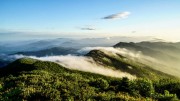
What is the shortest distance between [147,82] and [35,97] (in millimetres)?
20029

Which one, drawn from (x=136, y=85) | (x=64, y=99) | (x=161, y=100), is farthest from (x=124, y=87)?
(x=64, y=99)

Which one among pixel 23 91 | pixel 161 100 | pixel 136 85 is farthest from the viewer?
pixel 136 85

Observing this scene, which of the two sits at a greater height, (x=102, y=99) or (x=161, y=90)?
(x=102, y=99)

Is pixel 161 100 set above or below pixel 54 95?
below

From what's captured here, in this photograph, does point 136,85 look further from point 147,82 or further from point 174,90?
point 174,90

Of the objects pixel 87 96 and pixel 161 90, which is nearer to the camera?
pixel 87 96

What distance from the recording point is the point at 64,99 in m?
31.7

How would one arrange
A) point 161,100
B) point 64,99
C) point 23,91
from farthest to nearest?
point 161,100 → point 23,91 → point 64,99

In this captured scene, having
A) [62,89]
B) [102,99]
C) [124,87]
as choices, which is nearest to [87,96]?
[102,99]

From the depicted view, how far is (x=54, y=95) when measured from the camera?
3303cm

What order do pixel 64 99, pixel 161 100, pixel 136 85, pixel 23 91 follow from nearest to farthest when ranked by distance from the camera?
pixel 64 99
pixel 23 91
pixel 161 100
pixel 136 85

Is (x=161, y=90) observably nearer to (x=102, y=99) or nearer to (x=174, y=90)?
(x=174, y=90)

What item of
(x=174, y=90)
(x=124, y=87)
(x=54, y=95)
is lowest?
(x=174, y=90)

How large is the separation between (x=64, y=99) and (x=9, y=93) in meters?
6.27
